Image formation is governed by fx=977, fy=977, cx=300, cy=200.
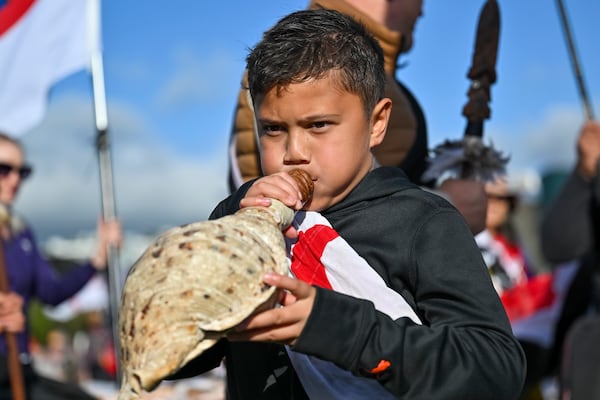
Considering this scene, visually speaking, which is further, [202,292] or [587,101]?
[587,101]

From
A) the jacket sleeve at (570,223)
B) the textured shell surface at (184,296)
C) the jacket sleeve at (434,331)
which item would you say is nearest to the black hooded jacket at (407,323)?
the jacket sleeve at (434,331)

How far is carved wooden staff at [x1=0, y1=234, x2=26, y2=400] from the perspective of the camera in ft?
17.1

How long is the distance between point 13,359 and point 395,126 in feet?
11.6

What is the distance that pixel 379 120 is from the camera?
1842mm

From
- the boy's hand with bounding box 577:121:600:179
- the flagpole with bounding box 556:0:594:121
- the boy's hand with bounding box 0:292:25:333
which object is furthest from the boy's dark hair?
the boy's hand with bounding box 0:292:25:333

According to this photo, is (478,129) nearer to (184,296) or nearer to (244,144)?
(244,144)

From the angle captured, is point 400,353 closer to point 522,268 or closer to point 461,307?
point 461,307

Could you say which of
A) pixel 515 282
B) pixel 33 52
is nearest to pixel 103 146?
pixel 33 52

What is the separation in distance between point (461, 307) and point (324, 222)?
30 cm

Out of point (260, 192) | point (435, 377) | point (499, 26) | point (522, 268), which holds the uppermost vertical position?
point (499, 26)

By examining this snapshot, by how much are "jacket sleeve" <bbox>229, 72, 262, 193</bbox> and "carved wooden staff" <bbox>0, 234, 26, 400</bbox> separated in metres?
2.97

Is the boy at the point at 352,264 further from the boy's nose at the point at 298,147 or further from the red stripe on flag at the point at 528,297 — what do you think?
the red stripe on flag at the point at 528,297

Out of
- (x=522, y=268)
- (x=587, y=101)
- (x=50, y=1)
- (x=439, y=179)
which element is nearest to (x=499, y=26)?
(x=439, y=179)

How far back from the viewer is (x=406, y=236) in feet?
5.53
